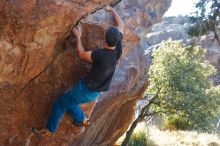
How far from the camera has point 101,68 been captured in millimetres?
8523

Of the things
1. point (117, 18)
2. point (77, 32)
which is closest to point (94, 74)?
point (77, 32)

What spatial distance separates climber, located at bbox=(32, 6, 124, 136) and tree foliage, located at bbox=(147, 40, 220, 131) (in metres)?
15.0

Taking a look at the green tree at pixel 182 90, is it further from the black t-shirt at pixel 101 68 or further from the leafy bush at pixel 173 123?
the black t-shirt at pixel 101 68

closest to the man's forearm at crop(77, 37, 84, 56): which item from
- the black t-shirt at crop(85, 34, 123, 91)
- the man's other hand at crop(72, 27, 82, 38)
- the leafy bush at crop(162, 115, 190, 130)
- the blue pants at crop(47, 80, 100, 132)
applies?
the man's other hand at crop(72, 27, 82, 38)

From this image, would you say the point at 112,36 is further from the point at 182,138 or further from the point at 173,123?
the point at 173,123

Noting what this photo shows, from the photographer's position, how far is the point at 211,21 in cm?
1288

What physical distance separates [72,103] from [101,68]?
1021mm

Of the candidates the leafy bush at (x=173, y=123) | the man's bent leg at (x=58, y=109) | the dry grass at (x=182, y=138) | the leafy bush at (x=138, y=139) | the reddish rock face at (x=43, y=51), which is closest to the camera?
the reddish rock face at (x=43, y=51)

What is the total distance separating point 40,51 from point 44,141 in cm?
246

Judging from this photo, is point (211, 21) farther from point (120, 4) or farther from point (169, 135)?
→ point (169, 135)

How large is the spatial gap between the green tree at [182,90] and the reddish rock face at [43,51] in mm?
12895

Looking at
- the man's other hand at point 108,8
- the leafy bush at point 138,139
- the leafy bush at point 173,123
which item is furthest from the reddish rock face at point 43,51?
the leafy bush at point 173,123

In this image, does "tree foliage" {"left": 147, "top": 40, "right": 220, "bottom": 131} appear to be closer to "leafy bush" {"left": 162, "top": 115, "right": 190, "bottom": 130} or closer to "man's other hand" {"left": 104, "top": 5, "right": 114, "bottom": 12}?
"leafy bush" {"left": 162, "top": 115, "right": 190, "bottom": 130}

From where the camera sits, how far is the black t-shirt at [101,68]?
8.45m
